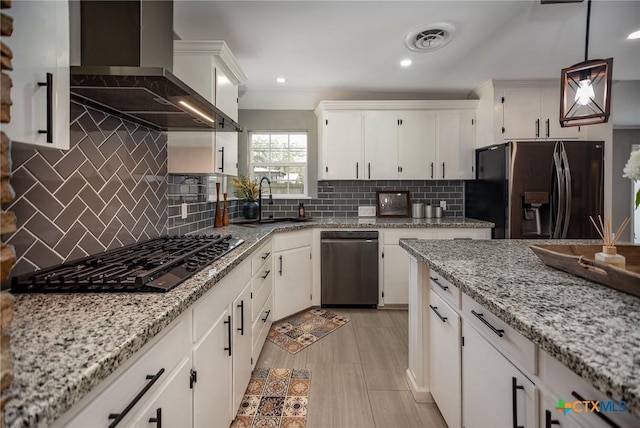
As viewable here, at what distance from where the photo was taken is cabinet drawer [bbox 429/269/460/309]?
137 cm

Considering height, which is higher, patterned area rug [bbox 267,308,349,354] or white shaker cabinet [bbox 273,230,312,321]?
white shaker cabinet [bbox 273,230,312,321]

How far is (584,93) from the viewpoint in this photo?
1.51 metres

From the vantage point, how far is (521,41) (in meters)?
2.58

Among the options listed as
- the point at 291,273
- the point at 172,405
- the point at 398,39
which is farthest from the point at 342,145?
the point at 172,405

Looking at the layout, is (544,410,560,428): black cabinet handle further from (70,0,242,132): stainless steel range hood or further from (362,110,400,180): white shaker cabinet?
(362,110,400,180): white shaker cabinet

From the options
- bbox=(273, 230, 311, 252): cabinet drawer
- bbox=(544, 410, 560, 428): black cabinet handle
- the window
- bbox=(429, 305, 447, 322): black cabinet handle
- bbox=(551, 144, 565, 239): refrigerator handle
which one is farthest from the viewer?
the window

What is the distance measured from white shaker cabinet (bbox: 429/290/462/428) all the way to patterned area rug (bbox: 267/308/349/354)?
1154 mm

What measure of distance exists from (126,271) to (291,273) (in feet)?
6.45

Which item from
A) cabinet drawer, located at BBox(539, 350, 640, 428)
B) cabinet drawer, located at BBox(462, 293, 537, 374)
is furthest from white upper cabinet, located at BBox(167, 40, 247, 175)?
cabinet drawer, located at BBox(539, 350, 640, 428)

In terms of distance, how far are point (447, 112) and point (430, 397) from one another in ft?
10.1

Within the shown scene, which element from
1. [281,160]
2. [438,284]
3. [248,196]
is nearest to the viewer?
[438,284]

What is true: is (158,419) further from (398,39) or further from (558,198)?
(558,198)

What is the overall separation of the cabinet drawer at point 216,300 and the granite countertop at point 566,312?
0.98m

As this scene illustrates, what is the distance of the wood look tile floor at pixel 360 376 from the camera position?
1735 millimetres
